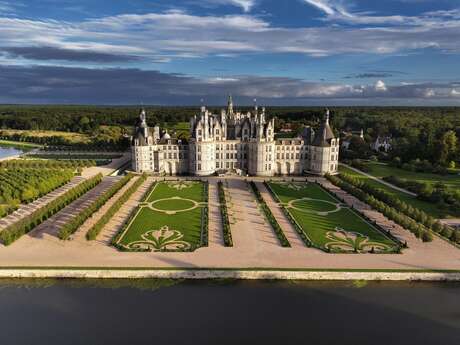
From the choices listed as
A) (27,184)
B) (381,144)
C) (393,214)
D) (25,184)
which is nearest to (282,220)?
(393,214)

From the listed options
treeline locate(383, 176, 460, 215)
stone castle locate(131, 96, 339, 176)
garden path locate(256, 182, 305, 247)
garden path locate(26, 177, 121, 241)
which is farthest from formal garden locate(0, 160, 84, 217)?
treeline locate(383, 176, 460, 215)

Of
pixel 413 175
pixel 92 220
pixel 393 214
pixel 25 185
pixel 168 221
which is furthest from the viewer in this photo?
pixel 413 175

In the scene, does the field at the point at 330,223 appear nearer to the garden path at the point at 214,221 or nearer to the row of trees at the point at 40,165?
the garden path at the point at 214,221

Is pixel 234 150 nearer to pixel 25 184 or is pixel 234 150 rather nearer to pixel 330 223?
pixel 330 223

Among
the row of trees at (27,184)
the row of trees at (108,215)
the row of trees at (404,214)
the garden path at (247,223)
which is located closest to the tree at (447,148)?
the row of trees at (404,214)

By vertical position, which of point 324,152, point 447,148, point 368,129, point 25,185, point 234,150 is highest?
point 368,129
